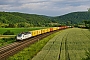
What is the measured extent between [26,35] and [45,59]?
2480cm

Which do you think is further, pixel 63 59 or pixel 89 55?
pixel 63 59

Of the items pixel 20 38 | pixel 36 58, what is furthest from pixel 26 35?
pixel 36 58

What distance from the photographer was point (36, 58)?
22.4 meters

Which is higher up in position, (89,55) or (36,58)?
(89,55)

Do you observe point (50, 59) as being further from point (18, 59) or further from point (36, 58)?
point (18, 59)

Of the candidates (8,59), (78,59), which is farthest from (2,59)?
(78,59)

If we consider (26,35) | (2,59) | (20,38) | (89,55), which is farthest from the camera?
(26,35)

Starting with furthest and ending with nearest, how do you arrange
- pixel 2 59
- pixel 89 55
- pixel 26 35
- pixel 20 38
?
pixel 26 35 → pixel 20 38 → pixel 2 59 → pixel 89 55

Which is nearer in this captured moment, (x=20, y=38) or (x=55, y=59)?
(x=55, y=59)

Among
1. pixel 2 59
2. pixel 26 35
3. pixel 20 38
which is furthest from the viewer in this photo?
pixel 26 35

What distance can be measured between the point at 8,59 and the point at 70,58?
622 cm

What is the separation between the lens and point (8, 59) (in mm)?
21969

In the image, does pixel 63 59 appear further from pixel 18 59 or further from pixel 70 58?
pixel 18 59

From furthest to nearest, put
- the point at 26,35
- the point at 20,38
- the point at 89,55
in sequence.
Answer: the point at 26,35 < the point at 20,38 < the point at 89,55
